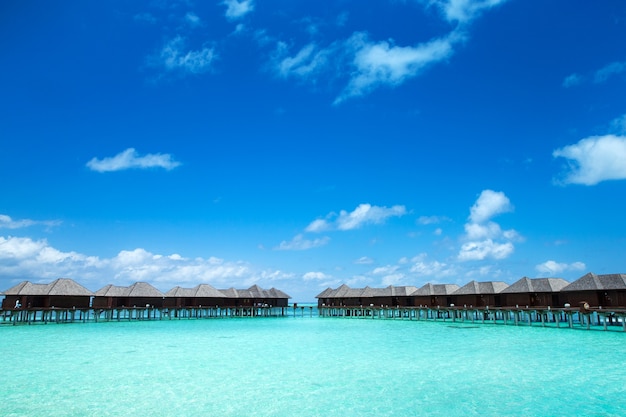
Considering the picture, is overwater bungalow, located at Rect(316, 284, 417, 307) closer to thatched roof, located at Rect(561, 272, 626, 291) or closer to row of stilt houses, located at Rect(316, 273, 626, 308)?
row of stilt houses, located at Rect(316, 273, 626, 308)

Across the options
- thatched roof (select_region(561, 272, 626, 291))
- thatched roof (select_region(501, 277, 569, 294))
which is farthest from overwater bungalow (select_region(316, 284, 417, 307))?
thatched roof (select_region(561, 272, 626, 291))

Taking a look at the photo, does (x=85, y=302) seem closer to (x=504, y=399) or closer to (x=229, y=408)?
(x=229, y=408)

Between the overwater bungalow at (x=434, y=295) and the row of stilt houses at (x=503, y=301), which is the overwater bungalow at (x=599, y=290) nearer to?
the row of stilt houses at (x=503, y=301)

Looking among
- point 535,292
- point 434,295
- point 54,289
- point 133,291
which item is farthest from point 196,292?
point 535,292

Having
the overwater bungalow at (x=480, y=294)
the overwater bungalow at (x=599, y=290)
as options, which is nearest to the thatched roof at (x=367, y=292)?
the overwater bungalow at (x=480, y=294)

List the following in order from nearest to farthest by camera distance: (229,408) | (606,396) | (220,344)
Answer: (229,408) → (606,396) → (220,344)

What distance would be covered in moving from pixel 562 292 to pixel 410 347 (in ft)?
59.1

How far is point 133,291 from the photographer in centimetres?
4550

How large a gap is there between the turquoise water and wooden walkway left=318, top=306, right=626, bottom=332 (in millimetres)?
9485

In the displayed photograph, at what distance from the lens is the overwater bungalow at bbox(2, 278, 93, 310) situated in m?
38.0

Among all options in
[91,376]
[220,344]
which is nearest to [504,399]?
[91,376]

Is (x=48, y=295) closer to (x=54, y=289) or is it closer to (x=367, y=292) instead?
(x=54, y=289)

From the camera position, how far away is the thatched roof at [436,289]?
44.4 meters

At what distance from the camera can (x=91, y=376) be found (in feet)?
46.6
